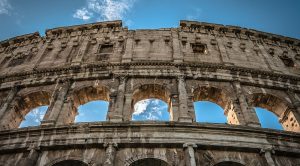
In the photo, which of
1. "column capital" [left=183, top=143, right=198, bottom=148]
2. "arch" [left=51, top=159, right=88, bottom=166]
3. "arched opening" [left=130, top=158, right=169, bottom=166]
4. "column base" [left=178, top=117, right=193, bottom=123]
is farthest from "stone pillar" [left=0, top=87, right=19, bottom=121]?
"column capital" [left=183, top=143, right=198, bottom=148]

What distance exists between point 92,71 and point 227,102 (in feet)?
20.3

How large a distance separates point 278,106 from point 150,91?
18.5 ft

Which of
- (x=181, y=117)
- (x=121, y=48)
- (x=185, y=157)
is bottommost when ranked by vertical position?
(x=185, y=157)

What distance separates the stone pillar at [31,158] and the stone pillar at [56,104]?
1.29 m

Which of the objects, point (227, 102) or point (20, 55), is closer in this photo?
point (227, 102)

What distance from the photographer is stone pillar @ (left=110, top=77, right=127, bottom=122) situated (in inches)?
363

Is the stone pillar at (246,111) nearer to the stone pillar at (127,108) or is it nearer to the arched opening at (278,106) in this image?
the arched opening at (278,106)

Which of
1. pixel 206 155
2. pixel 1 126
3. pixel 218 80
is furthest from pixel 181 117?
pixel 1 126

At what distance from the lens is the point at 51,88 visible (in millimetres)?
11445

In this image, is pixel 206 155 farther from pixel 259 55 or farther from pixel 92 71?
pixel 259 55

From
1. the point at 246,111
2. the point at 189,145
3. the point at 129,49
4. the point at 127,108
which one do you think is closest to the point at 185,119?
the point at 189,145

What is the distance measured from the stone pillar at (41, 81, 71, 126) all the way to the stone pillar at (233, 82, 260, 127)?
709cm

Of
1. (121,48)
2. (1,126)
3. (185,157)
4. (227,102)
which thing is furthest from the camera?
(121,48)

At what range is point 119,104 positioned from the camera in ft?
32.3
